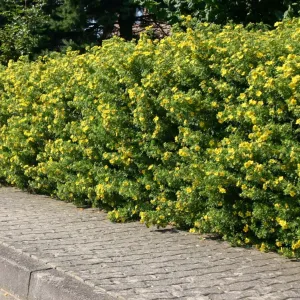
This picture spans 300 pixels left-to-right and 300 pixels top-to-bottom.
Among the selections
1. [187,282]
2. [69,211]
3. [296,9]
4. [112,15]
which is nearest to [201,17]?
[296,9]

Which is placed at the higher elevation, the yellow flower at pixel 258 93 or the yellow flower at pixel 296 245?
the yellow flower at pixel 258 93

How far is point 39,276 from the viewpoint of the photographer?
5.16 metres

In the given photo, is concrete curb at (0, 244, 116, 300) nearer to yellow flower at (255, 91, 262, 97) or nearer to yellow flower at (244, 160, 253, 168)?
yellow flower at (244, 160, 253, 168)

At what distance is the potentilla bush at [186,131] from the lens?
5633 mm

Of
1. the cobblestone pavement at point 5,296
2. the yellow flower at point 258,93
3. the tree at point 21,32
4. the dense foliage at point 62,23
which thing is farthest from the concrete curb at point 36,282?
the tree at point 21,32

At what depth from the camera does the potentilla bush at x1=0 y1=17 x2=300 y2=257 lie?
5633 millimetres

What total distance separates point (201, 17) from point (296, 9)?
1.53 metres

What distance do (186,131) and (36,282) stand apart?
2.12m

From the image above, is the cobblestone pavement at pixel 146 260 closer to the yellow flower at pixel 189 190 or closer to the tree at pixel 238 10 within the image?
the yellow flower at pixel 189 190

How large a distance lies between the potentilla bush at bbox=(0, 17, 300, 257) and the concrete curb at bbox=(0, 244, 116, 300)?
1663 mm

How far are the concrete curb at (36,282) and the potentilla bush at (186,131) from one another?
166cm

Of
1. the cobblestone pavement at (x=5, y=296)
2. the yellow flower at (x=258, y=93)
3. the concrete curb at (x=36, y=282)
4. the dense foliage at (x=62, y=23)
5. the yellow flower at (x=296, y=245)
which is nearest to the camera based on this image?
the concrete curb at (x=36, y=282)

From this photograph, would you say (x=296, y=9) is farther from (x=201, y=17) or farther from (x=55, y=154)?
(x=55, y=154)

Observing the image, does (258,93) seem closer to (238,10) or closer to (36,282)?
(36,282)
